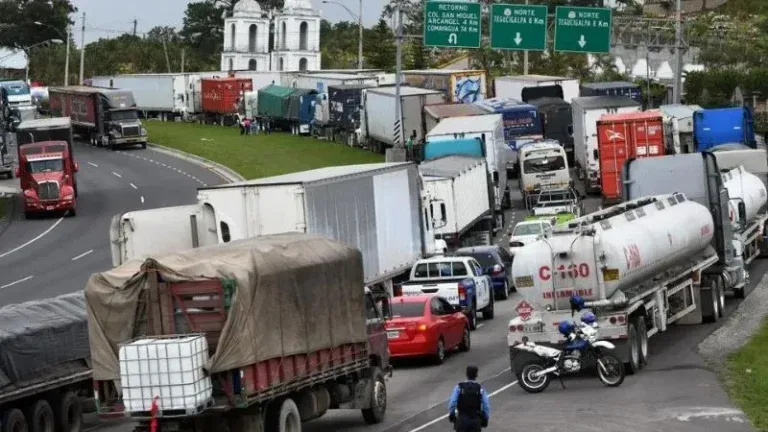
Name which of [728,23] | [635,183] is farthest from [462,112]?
[728,23]

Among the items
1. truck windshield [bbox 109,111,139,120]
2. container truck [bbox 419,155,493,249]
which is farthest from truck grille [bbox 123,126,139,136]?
container truck [bbox 419,155,493,249]

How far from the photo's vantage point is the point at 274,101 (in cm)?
10969

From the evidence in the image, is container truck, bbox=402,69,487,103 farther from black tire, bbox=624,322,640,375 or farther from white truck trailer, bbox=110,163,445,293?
black tire, bbox=624,322,640,375

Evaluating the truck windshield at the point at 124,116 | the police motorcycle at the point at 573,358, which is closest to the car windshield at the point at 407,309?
the police motorcycle at the point at 573,358

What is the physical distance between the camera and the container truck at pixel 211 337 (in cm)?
1911

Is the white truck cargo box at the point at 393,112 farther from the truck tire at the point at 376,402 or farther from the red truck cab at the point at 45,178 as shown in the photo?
the truck tire at the point at 376,402

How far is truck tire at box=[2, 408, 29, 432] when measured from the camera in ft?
73.3

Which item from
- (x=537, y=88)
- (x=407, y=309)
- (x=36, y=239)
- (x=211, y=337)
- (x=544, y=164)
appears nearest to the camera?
(x=211, y=337)

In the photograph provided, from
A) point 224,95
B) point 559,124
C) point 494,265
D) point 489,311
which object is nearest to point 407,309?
point 489,311

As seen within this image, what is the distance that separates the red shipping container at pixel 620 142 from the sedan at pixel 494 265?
621 inches

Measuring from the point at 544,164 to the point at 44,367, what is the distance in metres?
41.8

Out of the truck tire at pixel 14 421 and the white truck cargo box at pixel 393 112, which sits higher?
the white truck cargo box at pixel 393 112

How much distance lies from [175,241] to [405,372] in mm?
4657

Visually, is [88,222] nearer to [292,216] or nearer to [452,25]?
[452,25]
